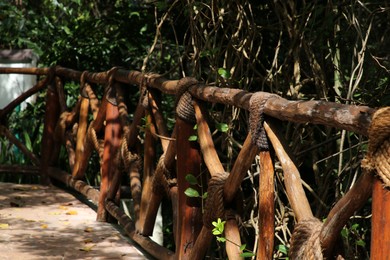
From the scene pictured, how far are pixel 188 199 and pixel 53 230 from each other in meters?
1.85

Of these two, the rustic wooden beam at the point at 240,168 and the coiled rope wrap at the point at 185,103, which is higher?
the coiled rope wrap at the point at 185,103

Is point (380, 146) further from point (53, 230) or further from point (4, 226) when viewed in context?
point (4, 226)

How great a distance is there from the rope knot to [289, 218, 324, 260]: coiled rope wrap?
3.07 ft

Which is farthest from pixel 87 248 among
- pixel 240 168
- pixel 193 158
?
pixel 240 168

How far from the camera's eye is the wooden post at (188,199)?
472 cm

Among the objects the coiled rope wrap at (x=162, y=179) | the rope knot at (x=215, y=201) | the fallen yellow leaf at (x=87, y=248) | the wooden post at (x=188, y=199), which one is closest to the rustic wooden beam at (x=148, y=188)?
the coiled rope wrap at (x=162, y=179)

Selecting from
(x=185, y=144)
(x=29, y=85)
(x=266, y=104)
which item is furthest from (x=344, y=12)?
(x=29, y=85)

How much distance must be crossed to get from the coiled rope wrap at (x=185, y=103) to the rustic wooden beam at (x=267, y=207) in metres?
1.03

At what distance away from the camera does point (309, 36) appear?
6113mm

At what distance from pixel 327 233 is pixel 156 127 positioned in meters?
2.66

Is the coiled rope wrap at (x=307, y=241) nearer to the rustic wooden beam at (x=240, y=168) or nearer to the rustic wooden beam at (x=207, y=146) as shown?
the rustic wooden beam at (x=240, y=168)

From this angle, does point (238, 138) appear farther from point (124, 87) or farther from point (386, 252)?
point (386, 252)

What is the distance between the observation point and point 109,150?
668 centimetres

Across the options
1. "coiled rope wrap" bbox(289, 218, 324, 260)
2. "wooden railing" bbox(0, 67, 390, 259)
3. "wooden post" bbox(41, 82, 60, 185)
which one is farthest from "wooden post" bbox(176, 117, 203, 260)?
"wooden post" bbox(41, 82, 60, 185)
